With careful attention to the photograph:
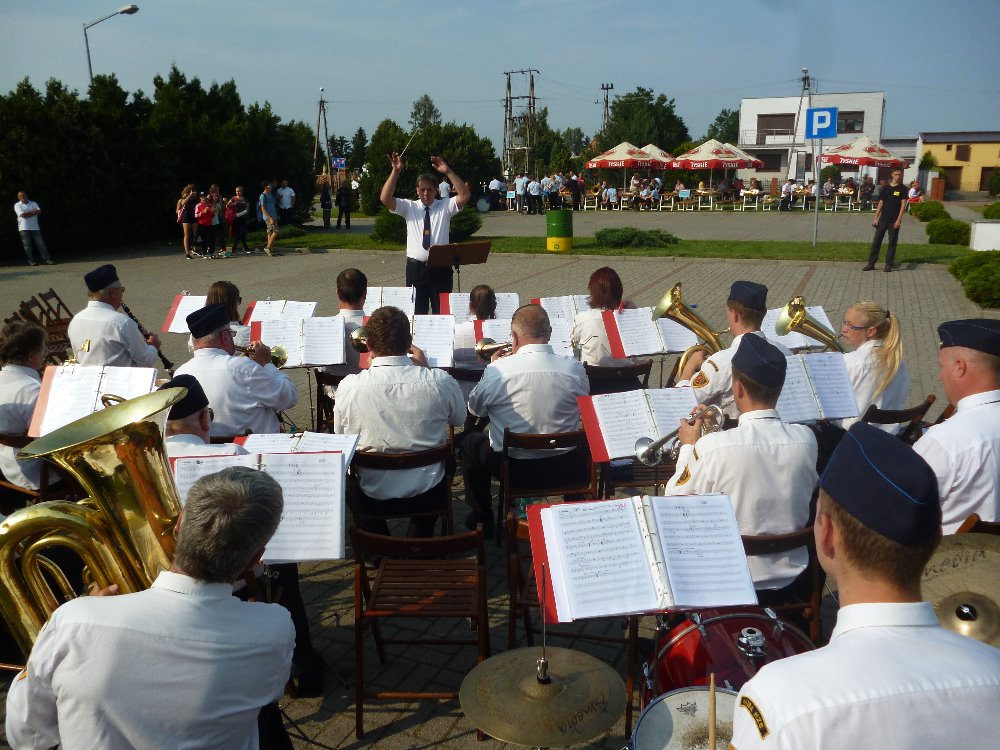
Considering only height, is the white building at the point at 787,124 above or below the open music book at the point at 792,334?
above

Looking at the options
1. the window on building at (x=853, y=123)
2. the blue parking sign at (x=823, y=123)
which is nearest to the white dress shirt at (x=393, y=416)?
the blue parking sign at (x=823, y=123)

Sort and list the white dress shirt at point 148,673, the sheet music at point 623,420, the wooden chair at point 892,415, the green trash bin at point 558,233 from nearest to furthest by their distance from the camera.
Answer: the white dress shirt at point 148,673
the sheet music at point 623,420
the wooden chair at point 892,415
the green trash bin at point 558,233

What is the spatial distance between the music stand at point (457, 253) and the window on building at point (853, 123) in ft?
211

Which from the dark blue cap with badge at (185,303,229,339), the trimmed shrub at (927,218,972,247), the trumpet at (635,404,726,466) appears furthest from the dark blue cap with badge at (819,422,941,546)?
the trimmed shrub at (927,218,972,247)

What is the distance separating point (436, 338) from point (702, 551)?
381 cm

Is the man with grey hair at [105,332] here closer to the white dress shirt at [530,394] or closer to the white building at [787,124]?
the white dress shirt at [530,394]

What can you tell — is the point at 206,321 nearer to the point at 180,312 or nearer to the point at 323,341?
the point at 323,341

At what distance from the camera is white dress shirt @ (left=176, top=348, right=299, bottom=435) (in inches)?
181

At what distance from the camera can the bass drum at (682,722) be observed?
7.41ft

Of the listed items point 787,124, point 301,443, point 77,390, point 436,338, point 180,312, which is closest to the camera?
point 301,443

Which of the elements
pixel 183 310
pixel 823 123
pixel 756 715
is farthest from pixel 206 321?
pixel 823 123

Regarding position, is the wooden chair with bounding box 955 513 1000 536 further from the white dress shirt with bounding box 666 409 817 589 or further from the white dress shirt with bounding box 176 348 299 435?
the white dress shirt with bounding box 176 348 299 435

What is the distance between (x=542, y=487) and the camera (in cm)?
488

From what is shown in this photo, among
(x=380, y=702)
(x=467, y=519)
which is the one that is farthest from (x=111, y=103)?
(x=380, y=702)
